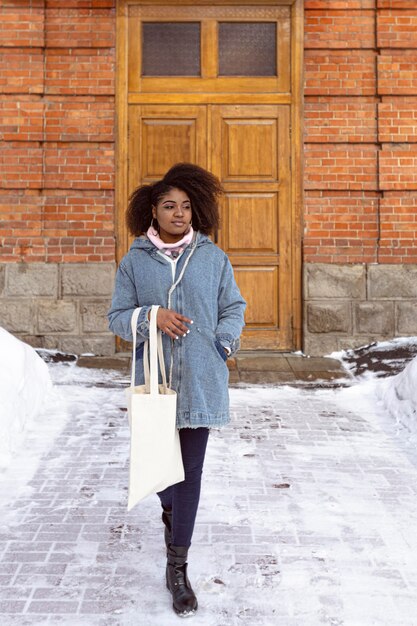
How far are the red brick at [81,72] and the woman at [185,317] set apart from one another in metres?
5.48

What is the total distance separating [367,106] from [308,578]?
6.28 m

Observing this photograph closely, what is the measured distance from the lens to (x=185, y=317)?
2697mm

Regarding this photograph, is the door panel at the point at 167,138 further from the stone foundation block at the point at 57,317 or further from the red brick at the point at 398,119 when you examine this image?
the red brick at the point at 398,119

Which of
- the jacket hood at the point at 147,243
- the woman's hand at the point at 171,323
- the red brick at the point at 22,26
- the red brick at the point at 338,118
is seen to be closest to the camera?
the woman's hand at the point at 171,323

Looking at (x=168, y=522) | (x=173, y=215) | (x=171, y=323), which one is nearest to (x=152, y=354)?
(x=171, y=323)

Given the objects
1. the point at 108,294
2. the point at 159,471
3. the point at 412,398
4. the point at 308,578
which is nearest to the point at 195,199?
the point at 159,471

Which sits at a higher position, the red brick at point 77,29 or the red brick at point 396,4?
the red brick at point 396,4

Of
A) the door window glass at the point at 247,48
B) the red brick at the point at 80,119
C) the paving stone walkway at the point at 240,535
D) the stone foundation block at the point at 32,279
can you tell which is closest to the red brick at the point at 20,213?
the stone foundation block at the point at 32,279

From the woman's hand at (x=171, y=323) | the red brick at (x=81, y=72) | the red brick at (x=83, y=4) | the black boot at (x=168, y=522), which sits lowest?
the black boot at (x=168, y=522)

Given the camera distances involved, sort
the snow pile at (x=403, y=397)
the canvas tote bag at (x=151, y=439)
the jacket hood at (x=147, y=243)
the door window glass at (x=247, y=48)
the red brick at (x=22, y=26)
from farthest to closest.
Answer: the door window glass at (x=247, y=48), the red brick at (x=22, y=26), the snow pile at (x=403, y=397), the jacket hood at (x=147, y=243), the canvas tote bag at (x=151, y=439)

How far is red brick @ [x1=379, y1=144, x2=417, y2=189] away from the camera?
798cm

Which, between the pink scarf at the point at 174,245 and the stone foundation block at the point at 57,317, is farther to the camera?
the stone foundation block at the point at 57,317

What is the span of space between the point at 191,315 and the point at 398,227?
19.0 feet

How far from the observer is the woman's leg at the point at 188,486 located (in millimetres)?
2752
